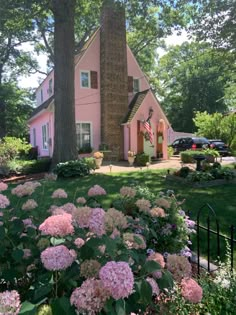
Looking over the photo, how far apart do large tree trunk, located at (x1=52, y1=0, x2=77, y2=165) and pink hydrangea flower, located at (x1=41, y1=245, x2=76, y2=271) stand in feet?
37.9

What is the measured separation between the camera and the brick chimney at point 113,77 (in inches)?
729

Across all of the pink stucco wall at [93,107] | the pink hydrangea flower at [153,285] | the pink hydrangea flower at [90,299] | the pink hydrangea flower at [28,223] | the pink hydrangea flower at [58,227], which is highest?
the pink stucco wall at [93,107]

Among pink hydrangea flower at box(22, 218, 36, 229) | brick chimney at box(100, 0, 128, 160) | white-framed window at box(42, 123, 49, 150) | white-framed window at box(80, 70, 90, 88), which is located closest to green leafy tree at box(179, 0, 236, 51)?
brick chimney at box(100, 0, 128, 160)

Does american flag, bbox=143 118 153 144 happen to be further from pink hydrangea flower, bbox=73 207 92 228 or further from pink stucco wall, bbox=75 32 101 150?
pink hydrangea flower, bbox=73 207 92 228

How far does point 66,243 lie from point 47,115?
1887 centimetres

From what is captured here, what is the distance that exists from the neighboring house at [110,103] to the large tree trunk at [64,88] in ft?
17.0

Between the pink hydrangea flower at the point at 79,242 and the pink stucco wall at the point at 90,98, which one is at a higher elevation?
the pink stucco wall at the point at 90,98

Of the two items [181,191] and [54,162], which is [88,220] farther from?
[54,162]

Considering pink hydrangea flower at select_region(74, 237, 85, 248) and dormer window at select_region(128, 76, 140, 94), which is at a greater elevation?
dormer window at select_region(128, 76, 140, 94)

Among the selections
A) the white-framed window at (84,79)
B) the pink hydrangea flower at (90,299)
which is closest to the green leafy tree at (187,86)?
the white-framed window at (84,79)

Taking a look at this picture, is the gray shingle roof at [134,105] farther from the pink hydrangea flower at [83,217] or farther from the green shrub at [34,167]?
the pink hydrangea flower at [83,217]

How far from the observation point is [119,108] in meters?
19.1

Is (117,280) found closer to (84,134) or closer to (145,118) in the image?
(84,134)

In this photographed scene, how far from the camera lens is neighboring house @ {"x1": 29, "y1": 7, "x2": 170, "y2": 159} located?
18.5 metres
